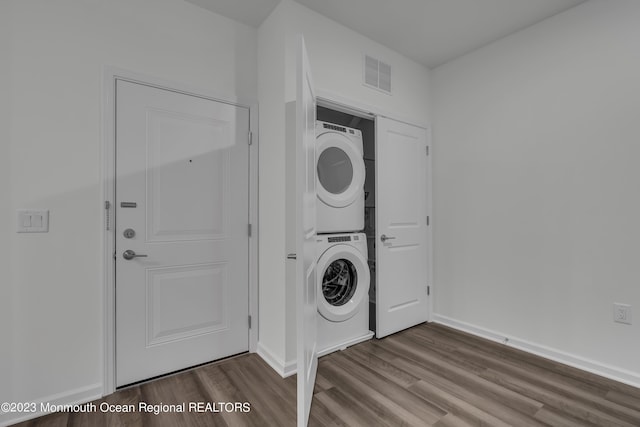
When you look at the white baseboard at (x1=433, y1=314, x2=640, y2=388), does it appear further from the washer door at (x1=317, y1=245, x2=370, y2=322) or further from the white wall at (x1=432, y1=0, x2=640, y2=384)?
the washer door at (x1=317, y1=245, x2=370, y2=322)

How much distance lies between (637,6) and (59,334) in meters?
4.04

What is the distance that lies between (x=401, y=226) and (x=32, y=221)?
2.65 m

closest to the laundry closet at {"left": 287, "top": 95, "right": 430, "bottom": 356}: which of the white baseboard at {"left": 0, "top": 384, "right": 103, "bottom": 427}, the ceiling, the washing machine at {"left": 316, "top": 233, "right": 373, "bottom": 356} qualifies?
the washing machine at {"left": 316, "top": 233, "right": 373, "bottom": 356}

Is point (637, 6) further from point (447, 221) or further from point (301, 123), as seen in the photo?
point (301, 123)

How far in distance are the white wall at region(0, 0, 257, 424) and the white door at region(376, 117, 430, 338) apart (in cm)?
199

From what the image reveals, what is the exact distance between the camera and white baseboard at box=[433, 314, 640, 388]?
201cm

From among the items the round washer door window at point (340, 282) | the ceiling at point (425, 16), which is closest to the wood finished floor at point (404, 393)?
the round washer door window at point (340, 282)

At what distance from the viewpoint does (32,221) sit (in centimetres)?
168

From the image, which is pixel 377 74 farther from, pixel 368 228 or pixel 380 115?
pixel 368 228

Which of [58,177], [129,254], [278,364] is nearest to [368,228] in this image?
[278,364]

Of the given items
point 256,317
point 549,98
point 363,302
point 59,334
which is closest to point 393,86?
point 549,98

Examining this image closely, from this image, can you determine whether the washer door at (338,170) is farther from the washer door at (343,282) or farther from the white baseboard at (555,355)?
the white baseboard at (555,355)

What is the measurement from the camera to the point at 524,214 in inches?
98.1

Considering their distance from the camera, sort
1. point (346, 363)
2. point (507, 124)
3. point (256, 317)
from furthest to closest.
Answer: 1. point (507, 124)
2. point (256, 317)
3. point (346, 363)
